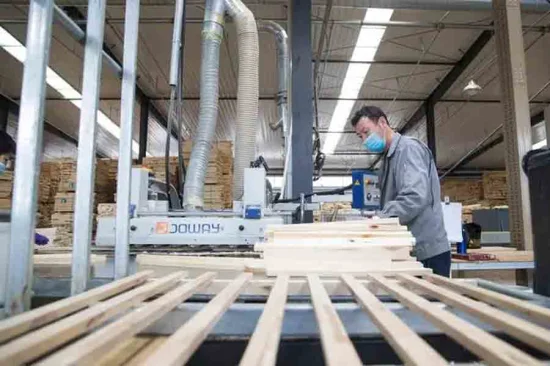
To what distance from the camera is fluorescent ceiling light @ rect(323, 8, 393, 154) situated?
620 cm

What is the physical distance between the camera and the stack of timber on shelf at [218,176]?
635 centimetres

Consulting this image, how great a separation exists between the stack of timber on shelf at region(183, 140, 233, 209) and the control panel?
303cm

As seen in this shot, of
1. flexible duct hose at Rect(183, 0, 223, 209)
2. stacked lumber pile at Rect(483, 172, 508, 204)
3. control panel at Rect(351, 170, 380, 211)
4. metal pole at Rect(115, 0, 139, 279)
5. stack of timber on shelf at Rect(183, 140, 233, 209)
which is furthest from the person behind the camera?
stacked lumber pile at Rect(483, 172, 508, 204)

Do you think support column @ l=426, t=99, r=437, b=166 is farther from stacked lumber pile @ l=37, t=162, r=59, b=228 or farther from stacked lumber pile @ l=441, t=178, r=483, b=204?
stacked lumber pile @ l=37, t=162, r=59, b=228

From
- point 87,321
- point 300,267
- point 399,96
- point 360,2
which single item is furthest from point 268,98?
point 87,321

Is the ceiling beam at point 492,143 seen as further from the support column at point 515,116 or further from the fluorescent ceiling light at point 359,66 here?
the support column at point 515,116

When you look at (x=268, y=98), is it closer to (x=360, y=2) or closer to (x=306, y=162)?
(x=360, y=2)

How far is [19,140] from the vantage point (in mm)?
963

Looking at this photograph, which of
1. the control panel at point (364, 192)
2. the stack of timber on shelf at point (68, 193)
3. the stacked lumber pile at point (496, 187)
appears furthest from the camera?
the stacked lumber pile at point (496, 187)

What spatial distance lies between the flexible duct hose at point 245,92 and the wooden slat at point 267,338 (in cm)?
223

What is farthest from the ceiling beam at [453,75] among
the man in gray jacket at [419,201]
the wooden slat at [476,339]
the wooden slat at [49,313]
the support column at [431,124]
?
the wooden slat at [49,313]

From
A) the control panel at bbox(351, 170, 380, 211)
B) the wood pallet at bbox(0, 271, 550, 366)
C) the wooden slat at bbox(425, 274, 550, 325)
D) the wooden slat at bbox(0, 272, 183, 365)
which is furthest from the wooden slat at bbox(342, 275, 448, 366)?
the control panel at bbox(351, 170, 380, 211)

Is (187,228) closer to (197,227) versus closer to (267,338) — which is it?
(197,227)

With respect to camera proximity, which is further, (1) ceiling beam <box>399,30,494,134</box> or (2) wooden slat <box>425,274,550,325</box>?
(1) ceiling beam <box>399,30,494,134</box>
